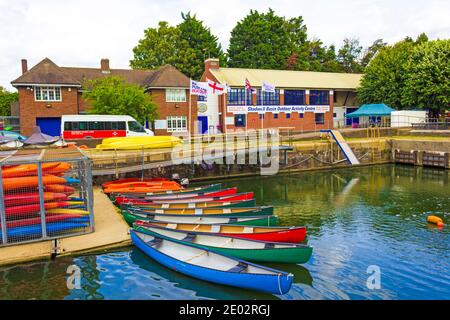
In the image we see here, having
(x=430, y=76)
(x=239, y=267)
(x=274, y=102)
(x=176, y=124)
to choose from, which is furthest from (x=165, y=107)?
(x=239, y=267)

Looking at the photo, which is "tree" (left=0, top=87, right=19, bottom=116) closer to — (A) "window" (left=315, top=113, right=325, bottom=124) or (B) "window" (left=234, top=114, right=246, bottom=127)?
(B) "window" (left=234, top=114, right=246, bottom=127)

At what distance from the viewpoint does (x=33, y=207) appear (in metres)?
12.9

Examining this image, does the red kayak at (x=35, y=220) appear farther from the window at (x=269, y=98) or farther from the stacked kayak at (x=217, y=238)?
the window at (x=269, y=98)

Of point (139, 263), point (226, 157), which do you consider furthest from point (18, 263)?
point (226, 157)

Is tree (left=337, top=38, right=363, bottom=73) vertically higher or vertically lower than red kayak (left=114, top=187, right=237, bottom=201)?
higher

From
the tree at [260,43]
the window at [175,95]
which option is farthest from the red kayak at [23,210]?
the tree at [260,43]

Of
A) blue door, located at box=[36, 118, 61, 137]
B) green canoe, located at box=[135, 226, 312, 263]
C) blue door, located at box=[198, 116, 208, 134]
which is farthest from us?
blue door, located at box=[198, 116, 208, 134]

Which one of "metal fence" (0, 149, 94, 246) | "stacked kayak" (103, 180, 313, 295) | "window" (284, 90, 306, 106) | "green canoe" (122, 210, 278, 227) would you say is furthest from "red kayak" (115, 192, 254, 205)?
"window" (284, 90, 306, 106)

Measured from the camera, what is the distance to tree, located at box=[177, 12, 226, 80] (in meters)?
63.0

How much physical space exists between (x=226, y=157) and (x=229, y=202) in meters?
10.9

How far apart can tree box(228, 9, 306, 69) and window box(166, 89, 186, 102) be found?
28.2m

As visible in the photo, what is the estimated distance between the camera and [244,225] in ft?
46.8
